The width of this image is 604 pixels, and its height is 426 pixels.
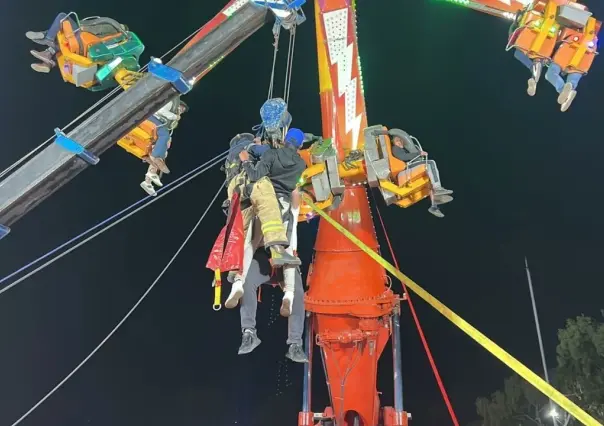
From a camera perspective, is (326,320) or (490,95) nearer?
(326,320)

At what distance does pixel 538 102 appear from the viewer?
14.4 meters

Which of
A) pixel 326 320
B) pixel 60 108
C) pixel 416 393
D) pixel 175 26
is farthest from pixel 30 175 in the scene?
pixel 416 393

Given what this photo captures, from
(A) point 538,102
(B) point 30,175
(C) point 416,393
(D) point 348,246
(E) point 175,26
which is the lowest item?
(C) point 416,393

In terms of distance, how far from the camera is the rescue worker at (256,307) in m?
4.25

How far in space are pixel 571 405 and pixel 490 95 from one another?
43.4ft

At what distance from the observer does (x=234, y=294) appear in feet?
13.5

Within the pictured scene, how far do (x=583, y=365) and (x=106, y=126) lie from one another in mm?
11102

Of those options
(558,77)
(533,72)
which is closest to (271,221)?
(533,72)

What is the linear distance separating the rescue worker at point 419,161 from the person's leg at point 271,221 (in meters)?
1.71

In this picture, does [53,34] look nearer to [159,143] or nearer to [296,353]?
[159,143]

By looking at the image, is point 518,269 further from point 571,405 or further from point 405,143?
point 571,405

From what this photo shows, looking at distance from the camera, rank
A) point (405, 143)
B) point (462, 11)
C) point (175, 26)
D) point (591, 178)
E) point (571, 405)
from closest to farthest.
Result: point (571, 405) → point (405, 143) → point (175, 26) → point (591, 178) → point (462, 11)

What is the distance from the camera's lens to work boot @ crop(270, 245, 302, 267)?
4.11 meters

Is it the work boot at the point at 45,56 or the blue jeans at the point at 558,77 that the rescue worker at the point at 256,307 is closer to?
the work boot at the point at 45,56
